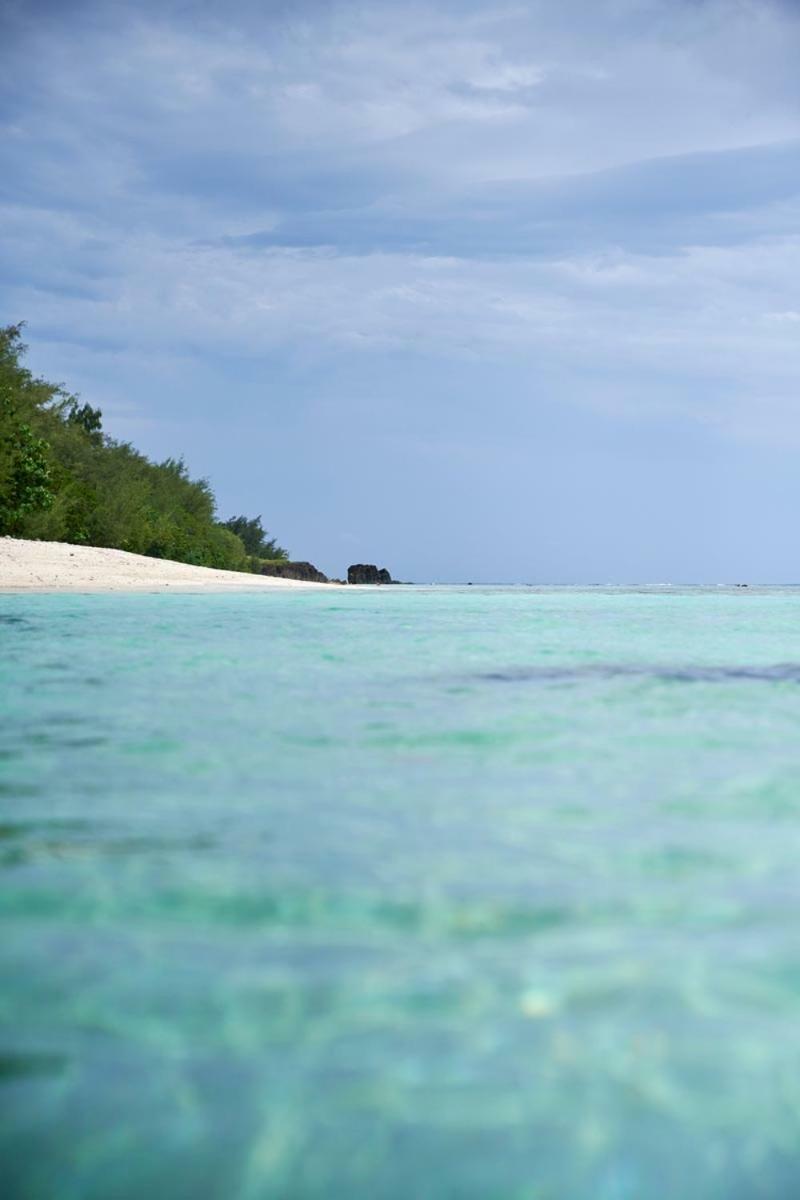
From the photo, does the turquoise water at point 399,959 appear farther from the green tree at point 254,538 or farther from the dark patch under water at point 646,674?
the green tree at point 254,538

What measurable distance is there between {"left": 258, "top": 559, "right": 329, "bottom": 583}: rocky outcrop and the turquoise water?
7312 cm

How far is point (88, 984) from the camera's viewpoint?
2.22 m

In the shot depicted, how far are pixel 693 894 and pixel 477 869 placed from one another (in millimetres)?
571

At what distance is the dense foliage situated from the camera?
35562 mm

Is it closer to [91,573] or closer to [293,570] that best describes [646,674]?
[91,573]

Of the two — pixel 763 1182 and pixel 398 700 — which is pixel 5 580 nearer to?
pixel 398 700

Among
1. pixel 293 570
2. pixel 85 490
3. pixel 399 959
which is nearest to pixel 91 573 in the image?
pixel 85 490

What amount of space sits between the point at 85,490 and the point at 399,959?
47.8 m

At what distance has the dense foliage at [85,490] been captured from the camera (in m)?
35.6

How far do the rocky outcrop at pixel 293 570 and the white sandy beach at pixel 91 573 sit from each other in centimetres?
4236

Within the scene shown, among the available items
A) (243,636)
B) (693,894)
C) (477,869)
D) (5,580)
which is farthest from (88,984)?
(5,580)

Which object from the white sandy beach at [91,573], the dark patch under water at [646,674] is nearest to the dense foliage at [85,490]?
the white sandy beach at [91,573]

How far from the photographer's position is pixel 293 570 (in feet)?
267

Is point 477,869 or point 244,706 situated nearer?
point 477,869
